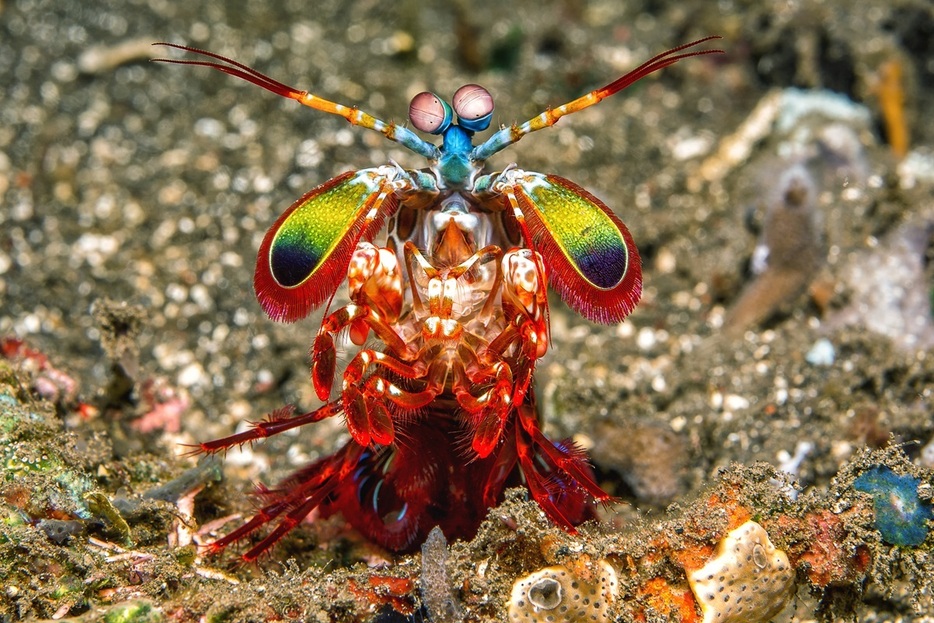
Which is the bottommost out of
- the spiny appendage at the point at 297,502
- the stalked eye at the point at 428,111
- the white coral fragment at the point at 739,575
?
the white coral fragment at the point at 739,575

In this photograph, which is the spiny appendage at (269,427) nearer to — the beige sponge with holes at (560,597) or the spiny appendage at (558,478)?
the spiny appendage at (558,478)

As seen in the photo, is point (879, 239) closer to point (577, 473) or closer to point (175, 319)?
point (577, 473)

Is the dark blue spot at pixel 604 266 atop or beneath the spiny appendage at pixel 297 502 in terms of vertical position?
atop

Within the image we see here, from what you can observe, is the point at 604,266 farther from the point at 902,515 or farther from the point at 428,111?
the point at 902,515

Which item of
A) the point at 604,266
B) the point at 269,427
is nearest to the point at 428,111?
the point at 604,266

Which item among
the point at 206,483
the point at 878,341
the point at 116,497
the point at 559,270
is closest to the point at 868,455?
the point at 559,270

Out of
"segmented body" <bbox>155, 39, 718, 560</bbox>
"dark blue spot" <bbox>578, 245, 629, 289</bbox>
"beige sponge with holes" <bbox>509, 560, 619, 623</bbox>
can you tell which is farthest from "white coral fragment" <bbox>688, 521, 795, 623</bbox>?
"dark blue spot" <bbox>578, 245, 629, 289</bbox>

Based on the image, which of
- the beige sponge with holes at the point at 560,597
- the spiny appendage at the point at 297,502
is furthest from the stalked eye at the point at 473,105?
the beige sponge with holes at the point at 560,597
